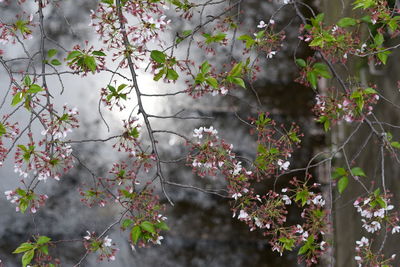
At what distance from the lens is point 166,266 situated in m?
2.50

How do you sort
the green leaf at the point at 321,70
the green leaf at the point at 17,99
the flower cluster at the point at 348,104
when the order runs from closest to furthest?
the green leaf at the point at 17,99 < the flower cluster at the point at 348,104 < the green leaf at the point at 321,70

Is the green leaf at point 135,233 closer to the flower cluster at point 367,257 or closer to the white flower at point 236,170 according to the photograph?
the white flower at point 236,170

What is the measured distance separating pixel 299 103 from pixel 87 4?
1.18 metres

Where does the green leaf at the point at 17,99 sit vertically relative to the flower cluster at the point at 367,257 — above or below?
above

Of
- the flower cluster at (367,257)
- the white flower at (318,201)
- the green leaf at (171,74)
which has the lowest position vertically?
the flower cluster at (367,257)

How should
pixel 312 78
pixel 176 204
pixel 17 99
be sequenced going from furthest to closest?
pixel 176 204, pixel 312 78, pixel 17 99

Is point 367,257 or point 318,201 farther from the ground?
point 318,201

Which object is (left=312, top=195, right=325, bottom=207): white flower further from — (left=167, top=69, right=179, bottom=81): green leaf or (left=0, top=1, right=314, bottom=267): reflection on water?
(left=0, top=1, right=314, bottom=267): reflection on water

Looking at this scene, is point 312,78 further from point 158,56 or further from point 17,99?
point 17,99

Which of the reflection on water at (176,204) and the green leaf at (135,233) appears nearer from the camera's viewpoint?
the green leaf at (135,233)

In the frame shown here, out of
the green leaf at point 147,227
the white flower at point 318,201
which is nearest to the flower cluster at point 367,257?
the white flower at point 318,201

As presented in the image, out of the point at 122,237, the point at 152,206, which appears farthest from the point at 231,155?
the point at 122,237

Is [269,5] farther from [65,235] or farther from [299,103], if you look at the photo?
[65,235]

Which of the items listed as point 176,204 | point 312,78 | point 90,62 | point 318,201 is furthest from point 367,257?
point 176,204
